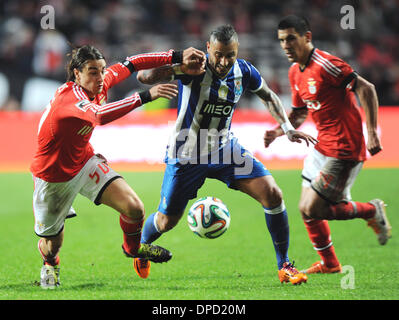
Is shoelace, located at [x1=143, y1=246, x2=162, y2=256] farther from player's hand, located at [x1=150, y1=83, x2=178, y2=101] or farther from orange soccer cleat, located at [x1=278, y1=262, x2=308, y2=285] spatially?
player's hand, located at [x1=150, y1=83, x2=178, y2=101]

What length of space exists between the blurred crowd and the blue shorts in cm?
1012

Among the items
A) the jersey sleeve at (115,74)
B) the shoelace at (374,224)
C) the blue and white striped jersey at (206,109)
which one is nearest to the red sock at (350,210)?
the shoelace at (374,224)

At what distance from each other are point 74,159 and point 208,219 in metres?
1.32

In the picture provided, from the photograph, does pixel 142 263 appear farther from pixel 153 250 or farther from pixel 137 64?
pixel 137 64

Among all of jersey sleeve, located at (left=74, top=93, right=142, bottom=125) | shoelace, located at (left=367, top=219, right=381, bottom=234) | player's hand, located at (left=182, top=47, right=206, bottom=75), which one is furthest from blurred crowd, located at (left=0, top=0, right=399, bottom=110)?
jersey sleeve, located at (left=74, top=93, right=142, bottom=125)

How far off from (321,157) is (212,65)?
1575 mm

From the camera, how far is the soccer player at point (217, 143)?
18.5 feet

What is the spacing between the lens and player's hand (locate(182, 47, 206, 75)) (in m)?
5.51

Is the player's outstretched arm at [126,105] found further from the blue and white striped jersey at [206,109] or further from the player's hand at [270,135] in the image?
the player's hand at [270,135]

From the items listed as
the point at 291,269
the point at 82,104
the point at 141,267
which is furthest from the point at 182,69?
the point at 291,269

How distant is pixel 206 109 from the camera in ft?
19.0
